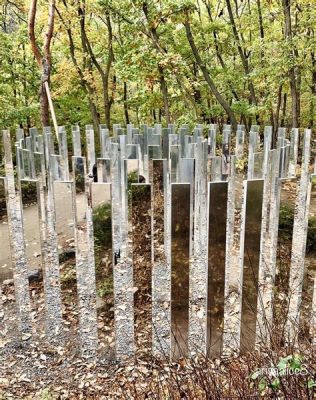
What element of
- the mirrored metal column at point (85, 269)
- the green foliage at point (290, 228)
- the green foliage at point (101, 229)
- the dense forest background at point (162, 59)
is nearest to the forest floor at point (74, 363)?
the mirrored metal column at point (85, 269)

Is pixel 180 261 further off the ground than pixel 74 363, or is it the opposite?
pixel 180 261

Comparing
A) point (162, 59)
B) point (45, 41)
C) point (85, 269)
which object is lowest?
point (85, 269)

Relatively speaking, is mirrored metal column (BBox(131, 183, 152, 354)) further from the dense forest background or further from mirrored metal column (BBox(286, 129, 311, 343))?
A: the dense forest background

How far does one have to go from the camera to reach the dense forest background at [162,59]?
674cm

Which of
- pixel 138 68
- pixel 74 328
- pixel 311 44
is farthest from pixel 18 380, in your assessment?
pixel 311 44

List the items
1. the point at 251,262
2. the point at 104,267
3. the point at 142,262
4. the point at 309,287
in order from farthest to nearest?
the point at 104,267 → the point at 309,287 → the point at 142,262 → the point at 251,262

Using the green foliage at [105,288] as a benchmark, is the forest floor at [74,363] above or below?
below

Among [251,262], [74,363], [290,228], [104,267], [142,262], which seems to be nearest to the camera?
[251,262]

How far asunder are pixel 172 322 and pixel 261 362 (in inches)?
47.1

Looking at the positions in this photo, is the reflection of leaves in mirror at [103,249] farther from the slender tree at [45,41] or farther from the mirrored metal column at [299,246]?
the slender tree at [45,41]

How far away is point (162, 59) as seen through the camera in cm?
675

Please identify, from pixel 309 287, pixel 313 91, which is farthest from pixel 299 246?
pixel 313 91

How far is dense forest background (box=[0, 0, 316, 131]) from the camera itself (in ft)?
22.1

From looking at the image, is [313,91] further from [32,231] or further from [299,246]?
[32,231]
